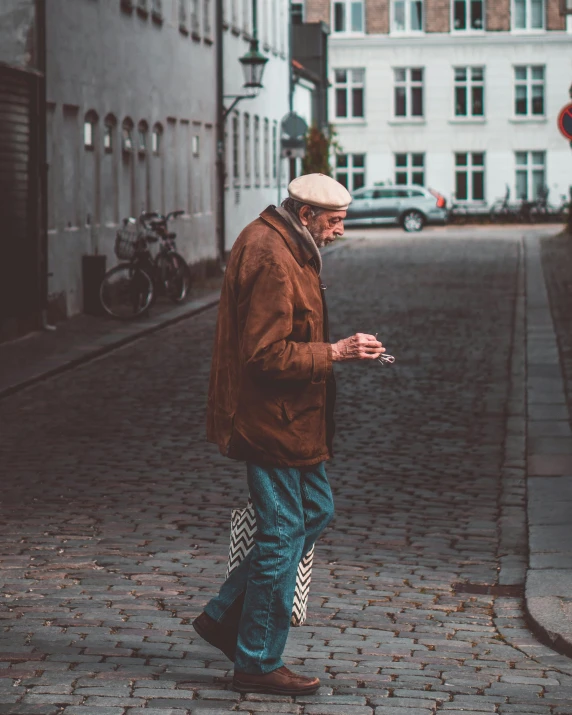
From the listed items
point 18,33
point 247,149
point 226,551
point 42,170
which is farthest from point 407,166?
point 226,551

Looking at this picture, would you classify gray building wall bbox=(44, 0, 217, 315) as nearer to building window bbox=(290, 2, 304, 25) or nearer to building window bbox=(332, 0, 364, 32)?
building window bbox=(332, 0, 364, 32)

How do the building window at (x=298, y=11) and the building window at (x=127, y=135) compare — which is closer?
the building window at (x=127, y=135)

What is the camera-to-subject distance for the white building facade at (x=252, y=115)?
35625 mm

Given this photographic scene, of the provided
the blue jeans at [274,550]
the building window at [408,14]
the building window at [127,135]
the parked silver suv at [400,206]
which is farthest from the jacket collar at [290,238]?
the building window at [408,14]

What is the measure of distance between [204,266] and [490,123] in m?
35.5

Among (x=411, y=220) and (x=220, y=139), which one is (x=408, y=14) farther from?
(x=220, y=139)

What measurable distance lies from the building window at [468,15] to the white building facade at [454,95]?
0.04m

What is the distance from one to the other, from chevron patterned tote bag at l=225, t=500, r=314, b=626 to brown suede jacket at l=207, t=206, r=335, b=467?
284mm

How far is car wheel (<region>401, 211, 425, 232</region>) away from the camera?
53.2 metres

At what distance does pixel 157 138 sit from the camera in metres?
27.4

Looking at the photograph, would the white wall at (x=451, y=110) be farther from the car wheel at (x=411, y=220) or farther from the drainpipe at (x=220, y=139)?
→ the drainpipe at (x=220, y=139)

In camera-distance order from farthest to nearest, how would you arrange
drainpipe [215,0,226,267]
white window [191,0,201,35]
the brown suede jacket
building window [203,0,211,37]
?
drainpipe [215,0,226,267], building window [203,0,211,37], white window [191,0,201,35], the brown suede jacket

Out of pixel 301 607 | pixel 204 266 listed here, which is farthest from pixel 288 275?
pixel 204 266

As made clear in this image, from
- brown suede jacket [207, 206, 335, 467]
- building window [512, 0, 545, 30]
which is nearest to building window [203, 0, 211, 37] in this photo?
brown suede jacket [207, 206, 335, 467]
